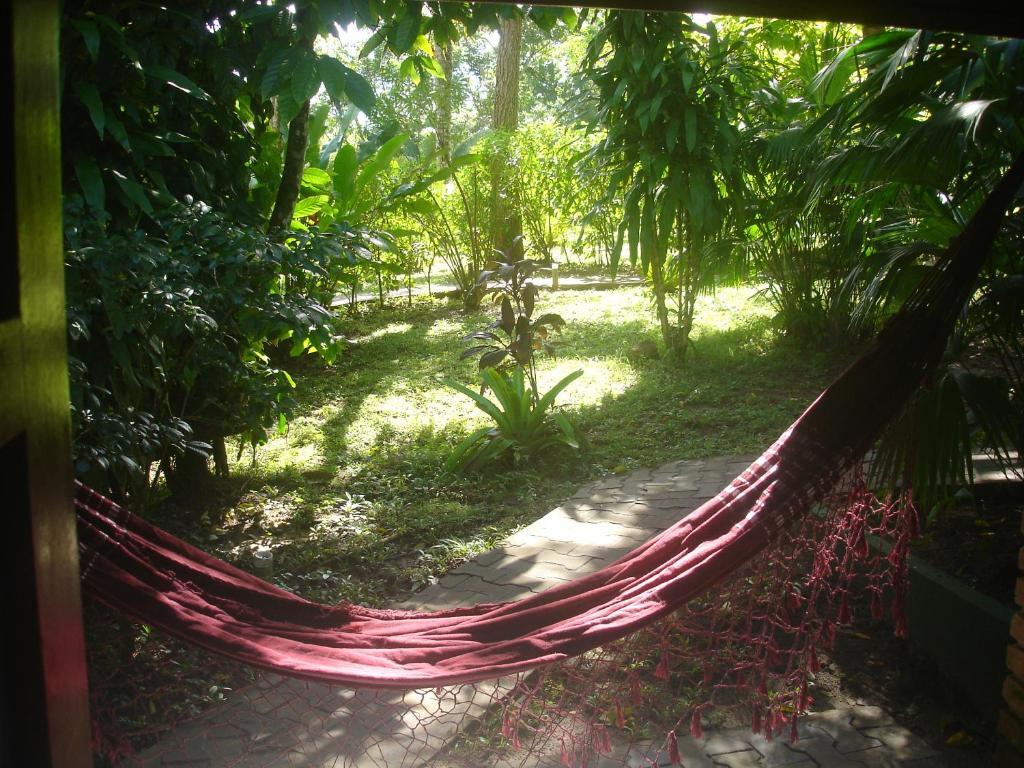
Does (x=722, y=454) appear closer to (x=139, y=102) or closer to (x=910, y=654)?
(x=910, y=654)

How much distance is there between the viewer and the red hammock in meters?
1.88

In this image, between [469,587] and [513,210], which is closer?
[469,587]

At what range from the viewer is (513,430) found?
495 cm

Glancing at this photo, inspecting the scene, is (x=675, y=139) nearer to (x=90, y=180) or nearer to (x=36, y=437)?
(x=90, y=180)

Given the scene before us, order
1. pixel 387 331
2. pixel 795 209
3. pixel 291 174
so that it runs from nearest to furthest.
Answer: pixel 291 174
pixel 795 209
pixel 387 331

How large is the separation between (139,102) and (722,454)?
10.5ft

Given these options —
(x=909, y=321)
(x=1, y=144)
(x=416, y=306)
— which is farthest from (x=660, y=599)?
(x=416, y=306)

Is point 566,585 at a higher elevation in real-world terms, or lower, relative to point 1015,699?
higher

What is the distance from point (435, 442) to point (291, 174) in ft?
5.87

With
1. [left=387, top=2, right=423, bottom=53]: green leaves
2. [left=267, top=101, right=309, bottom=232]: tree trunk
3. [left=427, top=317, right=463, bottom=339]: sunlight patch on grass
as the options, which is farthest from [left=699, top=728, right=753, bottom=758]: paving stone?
[left=427, top=317, right=463, bottom=339]: sunlight patch on grass

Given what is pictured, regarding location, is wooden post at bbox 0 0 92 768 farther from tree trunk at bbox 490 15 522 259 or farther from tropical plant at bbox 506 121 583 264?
tropical plant at bbox 506 121 583 264

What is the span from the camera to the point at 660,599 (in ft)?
6.28

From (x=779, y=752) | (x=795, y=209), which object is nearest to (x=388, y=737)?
(x=779, y=752)

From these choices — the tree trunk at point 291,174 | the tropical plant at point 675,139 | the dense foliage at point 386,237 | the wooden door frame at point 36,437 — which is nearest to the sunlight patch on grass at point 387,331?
the dense foliage at point 386,237
